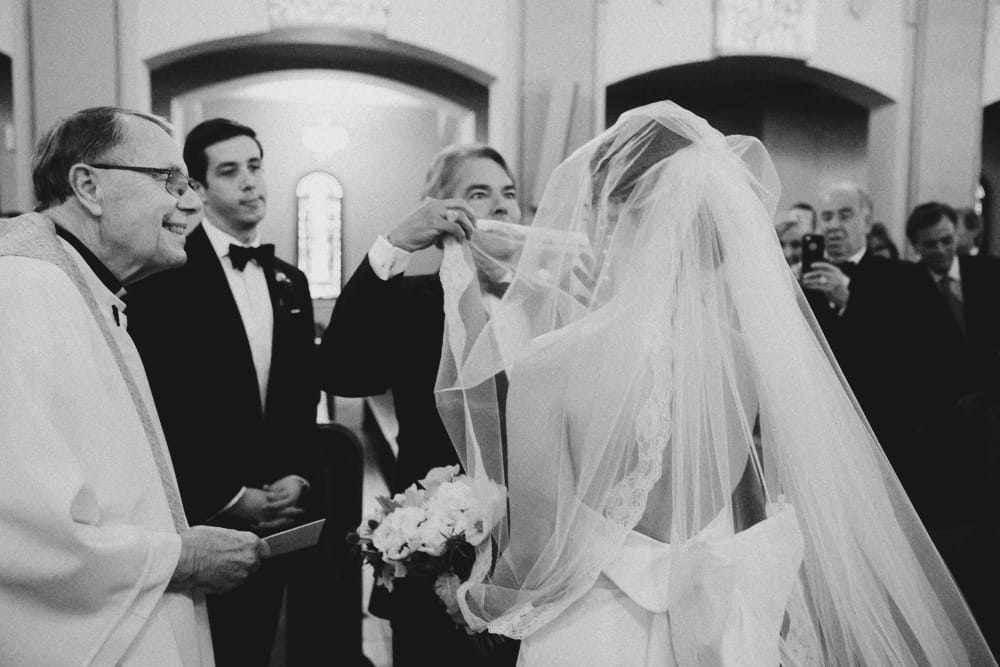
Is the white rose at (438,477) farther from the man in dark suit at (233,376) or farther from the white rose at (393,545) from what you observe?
the man in dark suit at (233,376)

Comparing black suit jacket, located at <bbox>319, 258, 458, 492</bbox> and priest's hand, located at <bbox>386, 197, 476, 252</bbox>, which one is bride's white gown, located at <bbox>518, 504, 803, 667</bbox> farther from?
priest's hand, located at <bbox>386, 197, 476, 252</bbox>

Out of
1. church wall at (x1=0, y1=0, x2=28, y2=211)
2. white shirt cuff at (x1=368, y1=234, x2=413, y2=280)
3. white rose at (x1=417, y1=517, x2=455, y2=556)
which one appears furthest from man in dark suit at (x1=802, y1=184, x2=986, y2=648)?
church wall at (x1=0, y1=0, x2=28, y2=211)

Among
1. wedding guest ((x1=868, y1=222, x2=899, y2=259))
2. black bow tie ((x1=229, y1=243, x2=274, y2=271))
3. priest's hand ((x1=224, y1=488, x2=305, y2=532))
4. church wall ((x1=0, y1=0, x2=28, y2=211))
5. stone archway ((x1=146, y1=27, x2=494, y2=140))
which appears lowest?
priest's hand ((x1=224, y1=488, x2=305, y2=532))

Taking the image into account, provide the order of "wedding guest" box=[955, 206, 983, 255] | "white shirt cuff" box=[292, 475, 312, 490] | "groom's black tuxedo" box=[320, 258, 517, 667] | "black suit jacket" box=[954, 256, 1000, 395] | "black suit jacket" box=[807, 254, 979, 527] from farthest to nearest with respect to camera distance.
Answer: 1. "wedding guest" box=[955, 206, 983, 255]
2. "black suit jacket" box=[954, 256, 1000, 395]
3. "black suit jacket" box=[807, 254, 979, 527]
4. "white shirt cuff" box=[292, 475, 312, 490]
5. "groom's black tuxedo" box=[320, 258, 517, 667]

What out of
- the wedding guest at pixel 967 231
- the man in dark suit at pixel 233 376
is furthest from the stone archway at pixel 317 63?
the man in dark suit at pixel 233 376

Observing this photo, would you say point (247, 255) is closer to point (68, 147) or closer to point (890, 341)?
point (68, 147)

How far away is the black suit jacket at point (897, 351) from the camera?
3.58m

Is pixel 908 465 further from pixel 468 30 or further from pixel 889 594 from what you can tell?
pixel 468 30

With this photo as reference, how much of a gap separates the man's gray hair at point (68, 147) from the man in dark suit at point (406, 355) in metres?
0.69

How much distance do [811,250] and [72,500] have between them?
3.15 metres

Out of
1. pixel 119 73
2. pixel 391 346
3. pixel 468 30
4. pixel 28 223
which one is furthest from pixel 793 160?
pixel 28 223

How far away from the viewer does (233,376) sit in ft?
8.23

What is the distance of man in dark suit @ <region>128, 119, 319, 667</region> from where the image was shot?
2.44 metres

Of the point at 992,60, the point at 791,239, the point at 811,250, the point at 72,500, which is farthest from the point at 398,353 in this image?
the point at 992,60
